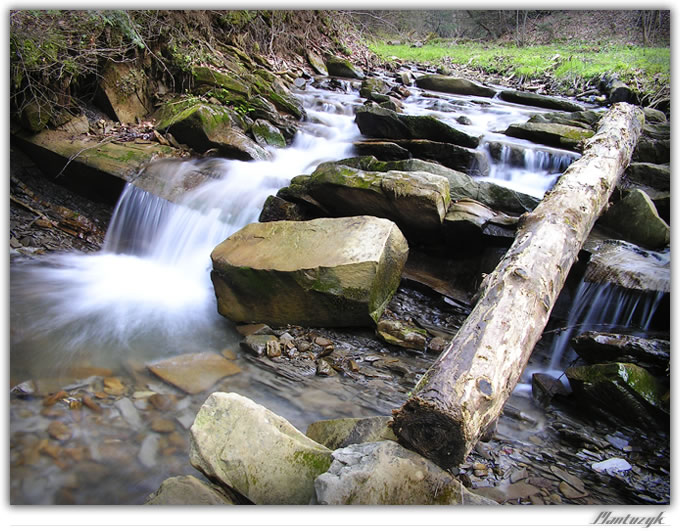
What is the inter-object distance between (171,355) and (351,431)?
1.60 m

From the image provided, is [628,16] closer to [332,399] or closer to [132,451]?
[332,399]

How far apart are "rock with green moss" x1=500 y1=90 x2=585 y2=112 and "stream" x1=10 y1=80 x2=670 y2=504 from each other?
2.98 metres

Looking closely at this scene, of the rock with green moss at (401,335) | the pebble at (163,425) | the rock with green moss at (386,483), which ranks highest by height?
the rock with green moss at (386,483)

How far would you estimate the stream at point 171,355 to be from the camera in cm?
201

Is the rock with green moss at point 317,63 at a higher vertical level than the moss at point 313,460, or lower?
higher

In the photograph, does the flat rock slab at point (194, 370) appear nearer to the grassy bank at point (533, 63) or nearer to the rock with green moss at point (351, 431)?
the rock with green moss at point (351, 431)

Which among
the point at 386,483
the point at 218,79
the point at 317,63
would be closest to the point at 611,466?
the point at 386,483

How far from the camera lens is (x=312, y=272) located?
3.08m

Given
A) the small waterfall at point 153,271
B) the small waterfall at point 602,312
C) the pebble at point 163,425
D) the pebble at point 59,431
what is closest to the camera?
the pebble at point 59,431

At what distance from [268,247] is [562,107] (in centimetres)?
675

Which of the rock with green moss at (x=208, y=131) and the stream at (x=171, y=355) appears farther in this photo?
the rock with green moss at (x=208, y=131)

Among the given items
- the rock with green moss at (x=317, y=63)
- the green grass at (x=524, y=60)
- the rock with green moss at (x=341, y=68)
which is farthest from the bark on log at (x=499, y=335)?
the rock with green moss at (x=341, y=68)

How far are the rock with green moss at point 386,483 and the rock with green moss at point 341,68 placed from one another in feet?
23.7

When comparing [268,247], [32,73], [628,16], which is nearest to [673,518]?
[628,16]
